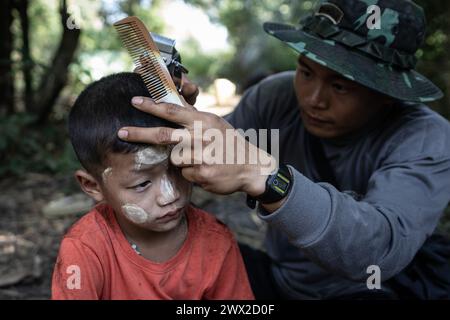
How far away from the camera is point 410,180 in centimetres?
206

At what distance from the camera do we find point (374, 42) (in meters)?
2.24

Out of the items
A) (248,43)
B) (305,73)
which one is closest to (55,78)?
(305,73)

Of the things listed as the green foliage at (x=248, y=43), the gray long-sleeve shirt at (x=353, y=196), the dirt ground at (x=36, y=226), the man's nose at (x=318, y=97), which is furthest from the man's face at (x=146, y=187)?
the green foliage at (x=248, y=43)

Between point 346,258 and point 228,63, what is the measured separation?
13.7 metres

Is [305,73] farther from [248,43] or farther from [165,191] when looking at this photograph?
[248,43]

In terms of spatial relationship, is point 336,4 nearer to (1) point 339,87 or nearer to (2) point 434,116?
(1) point 339,87

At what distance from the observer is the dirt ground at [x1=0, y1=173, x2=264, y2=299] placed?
302 centimetres

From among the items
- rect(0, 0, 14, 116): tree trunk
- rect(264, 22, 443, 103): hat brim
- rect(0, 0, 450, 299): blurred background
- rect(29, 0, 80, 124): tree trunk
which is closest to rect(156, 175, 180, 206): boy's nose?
rect(264, 22, 443, 103): hat brim

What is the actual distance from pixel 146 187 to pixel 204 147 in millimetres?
404

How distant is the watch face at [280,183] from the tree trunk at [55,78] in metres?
3.77

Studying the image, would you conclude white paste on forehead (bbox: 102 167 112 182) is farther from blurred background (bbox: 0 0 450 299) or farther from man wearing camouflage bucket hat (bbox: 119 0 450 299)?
blurred background (bbox: 0 0 450 299)

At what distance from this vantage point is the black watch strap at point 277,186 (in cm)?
163

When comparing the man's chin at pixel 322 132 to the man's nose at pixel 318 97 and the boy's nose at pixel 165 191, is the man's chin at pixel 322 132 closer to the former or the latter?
the man's nose at pixel 318 97
